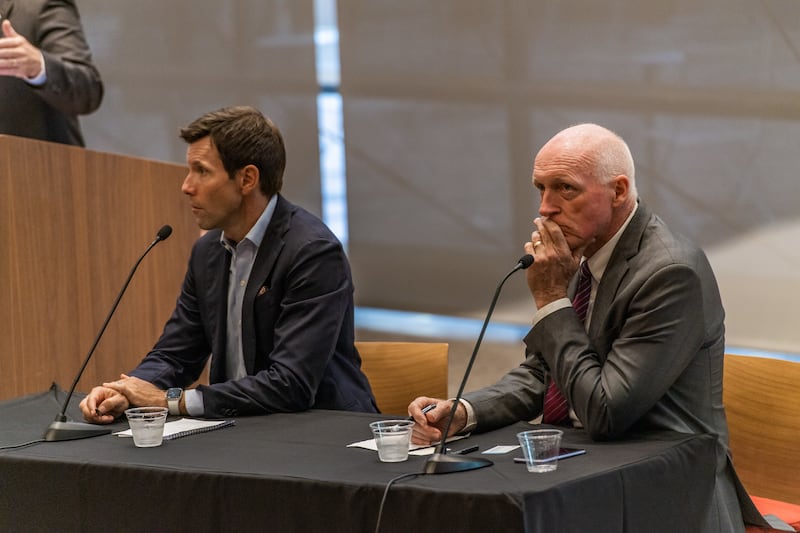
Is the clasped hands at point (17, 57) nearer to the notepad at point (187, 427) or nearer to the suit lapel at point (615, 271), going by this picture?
the notepad at point (187, 427)

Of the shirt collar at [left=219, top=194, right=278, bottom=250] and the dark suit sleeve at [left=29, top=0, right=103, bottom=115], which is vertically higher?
the dark suit sleeve at [left=29, top=0, right=103, bottom=115]

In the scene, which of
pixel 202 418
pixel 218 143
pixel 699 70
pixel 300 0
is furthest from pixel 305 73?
pixel 202 418

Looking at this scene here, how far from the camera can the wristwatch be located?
2.68 meters

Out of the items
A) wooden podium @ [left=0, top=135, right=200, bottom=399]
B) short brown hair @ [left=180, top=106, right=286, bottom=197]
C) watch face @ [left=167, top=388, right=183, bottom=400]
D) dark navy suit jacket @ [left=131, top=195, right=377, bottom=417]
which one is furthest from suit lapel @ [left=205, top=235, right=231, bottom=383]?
wooden podium @ [left=0, top=135, right=200, bottom=399]

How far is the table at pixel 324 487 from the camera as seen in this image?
1782 millimetres

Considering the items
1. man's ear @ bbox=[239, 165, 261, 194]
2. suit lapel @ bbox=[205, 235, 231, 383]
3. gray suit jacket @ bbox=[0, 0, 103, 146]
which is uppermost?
gray suit jacket @ bbox=[0, 0, 103, 146]

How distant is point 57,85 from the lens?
12.4 ft

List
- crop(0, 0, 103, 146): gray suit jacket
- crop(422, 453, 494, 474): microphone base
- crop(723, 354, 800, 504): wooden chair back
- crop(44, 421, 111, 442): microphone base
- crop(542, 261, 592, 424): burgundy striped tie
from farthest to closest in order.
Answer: crop(0, 0, 103, 146): gray suit jacket
crop(723, 354, 800, 504): wooden chair back
crop(542, 261, 592, 424): burgundy striped tie
crop(44, 421, 111, 442): microphone base
crop(422, 453, 494, 474): microphone base

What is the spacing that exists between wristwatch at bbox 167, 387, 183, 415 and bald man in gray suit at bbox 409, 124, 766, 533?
68 cm

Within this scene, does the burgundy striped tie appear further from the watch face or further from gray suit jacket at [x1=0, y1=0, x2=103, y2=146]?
gray suit jacket at [x1=0, y1=0, x2=103, y2=146]

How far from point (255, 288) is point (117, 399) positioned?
52 centimetres

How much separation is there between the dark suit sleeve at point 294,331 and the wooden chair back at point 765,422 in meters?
1.07

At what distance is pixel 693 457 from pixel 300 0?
4.20 meters

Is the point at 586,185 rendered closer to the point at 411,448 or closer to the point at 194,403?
the point at 411,448
